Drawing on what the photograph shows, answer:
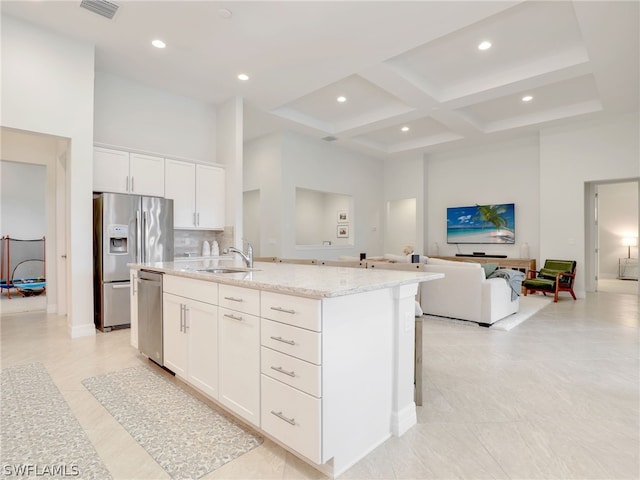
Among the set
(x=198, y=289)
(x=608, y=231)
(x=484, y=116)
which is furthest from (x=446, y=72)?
(x=608, y=231)

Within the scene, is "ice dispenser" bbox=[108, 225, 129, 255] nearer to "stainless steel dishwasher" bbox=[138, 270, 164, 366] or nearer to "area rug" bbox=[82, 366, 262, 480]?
"stainless steel dishwasher" bbox=[138, 270, 164, 366]

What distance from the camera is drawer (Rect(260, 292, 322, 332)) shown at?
→ 1553 mm

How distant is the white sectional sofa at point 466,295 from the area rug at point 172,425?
10.9 ft

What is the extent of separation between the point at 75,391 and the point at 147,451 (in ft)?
A: 3.73

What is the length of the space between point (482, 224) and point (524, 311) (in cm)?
338

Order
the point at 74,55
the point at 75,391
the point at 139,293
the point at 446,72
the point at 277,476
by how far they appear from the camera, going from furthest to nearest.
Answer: the point at 446,72, the point at 74,55, the point at 139,293, the point at 75,391, the point at 277,476

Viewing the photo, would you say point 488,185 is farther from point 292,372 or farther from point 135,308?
point 292,372

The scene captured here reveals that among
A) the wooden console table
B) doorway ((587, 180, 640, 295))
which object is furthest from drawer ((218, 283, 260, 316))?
doorway ((587, 180, 640, 295))

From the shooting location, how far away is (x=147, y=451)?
5.99 feet

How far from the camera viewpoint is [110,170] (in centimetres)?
436

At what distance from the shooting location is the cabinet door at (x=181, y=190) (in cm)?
489

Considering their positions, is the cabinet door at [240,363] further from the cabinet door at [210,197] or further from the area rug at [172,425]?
the cabinet door at [210,197]

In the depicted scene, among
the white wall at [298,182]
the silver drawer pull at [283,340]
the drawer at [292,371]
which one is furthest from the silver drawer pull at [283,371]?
the white wall at [298,182]

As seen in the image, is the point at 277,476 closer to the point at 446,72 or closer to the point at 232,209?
the point at 232,209
